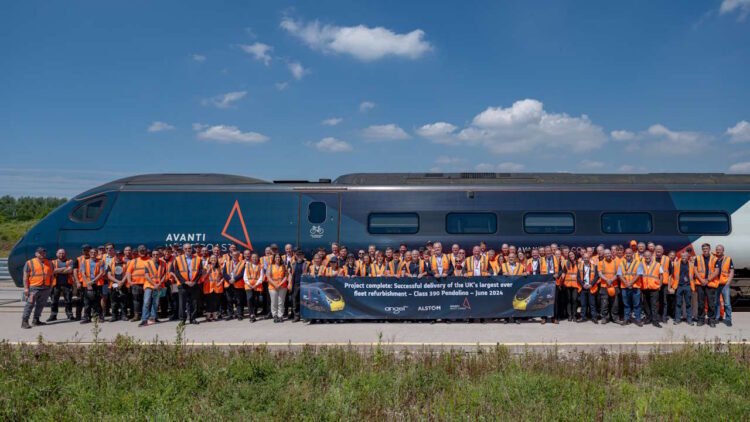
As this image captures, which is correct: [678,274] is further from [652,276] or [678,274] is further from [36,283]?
[36,283]

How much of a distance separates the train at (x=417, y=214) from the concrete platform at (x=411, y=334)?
95.2 inches

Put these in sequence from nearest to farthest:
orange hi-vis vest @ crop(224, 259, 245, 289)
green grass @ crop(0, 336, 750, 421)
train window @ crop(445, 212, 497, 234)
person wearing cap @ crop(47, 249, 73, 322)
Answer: green grass @ crop(0, 336, 750, 421) → person wearing cap @ crop(47, 249, 73, 322) → orange hi-vis vest @ crop(224, 259, 245, 289) → train window @ crop(445, 212, 497, 234)

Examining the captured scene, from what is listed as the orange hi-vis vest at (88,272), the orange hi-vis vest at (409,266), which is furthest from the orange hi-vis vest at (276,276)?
the orange hi-vis vest at (88,272)

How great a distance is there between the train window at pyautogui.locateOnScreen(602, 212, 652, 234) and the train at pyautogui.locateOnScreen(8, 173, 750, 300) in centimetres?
3

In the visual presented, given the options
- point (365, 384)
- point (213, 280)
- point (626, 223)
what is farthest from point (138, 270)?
point (626, 223)

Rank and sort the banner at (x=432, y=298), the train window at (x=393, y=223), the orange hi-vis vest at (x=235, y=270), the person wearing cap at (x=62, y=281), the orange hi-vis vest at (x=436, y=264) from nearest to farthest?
1. the banner at (x=432, y=298)
2. the orange hi-vis vest at (x=436, y=264)
3. the person wearing cap at (x=62, y=281)
4. the orange hi-vis vest at (x=235, y=270)
5. the train window at (x=393, y=223)

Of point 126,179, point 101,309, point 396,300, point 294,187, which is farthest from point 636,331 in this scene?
point 126,179

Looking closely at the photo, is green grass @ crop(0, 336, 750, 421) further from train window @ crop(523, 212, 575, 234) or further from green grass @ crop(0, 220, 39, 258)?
green grass @ crop(0, 220, 39, 258)

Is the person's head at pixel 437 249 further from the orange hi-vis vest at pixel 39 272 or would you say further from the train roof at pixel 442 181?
the orange hi-vis vest at pixel 39 272

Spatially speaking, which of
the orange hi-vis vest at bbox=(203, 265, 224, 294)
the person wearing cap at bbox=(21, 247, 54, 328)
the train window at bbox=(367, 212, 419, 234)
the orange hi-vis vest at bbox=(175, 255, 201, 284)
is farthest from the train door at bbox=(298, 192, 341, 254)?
the person wearing cap at bbox=(21, 247, 54, 328)

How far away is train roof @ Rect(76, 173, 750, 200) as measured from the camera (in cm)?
1297

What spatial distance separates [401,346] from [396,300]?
2.50 metres

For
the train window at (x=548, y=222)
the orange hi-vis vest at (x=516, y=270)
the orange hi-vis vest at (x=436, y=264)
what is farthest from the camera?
the train window at (x=548, y=222)

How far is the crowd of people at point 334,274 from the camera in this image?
1098cm
